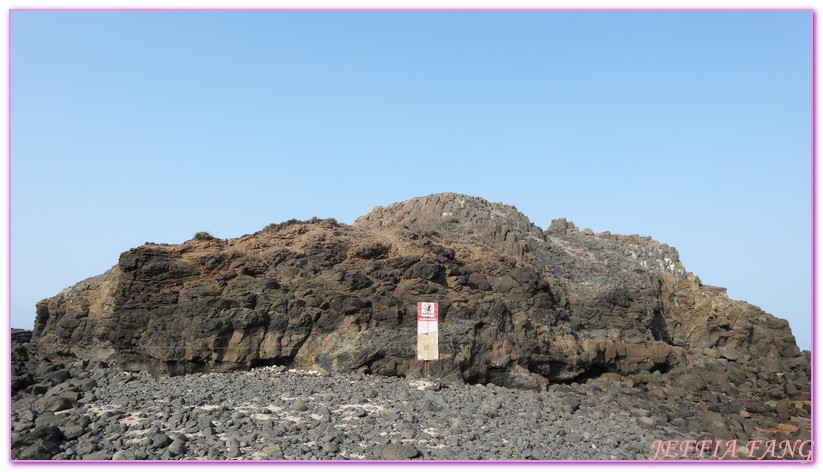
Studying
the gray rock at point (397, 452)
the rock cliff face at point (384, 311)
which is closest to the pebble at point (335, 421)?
the gray rock at point (397, 452)

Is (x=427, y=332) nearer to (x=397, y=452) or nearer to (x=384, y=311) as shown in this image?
(x=384, y=311)

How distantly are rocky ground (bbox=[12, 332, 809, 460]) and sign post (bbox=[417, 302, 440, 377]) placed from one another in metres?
0.78

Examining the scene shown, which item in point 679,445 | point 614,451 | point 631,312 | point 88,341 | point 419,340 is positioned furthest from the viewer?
point 631,312

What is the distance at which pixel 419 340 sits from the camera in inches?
704

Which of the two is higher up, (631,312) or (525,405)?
(631,312)

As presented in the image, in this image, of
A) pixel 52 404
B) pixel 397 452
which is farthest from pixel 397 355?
pixel 52 404

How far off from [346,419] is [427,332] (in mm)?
4783

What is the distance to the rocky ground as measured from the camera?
37.8 ft

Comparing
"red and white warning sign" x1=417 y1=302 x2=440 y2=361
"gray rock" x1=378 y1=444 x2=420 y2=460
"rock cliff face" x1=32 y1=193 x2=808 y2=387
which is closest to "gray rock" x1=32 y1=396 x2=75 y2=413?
"rock cliff face" x1=32 y1=193 x2=808 y2=387

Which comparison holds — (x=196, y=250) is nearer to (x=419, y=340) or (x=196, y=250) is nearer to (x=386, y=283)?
(x=386, y=283)

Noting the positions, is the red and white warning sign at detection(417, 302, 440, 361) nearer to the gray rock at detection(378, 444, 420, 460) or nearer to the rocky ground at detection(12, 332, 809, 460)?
the rocky ground at detection(12, 332, 809, 460)

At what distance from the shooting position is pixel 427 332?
58.6 feet

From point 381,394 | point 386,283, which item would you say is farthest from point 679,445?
point 386,283

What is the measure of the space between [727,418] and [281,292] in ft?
44.1
